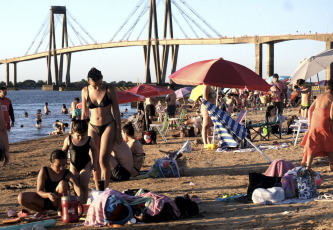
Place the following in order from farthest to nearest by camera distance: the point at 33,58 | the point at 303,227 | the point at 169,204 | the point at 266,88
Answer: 1. the point at 33,58
2. the point at 266,88
3. the point at 169,204
4. the point at 303,227

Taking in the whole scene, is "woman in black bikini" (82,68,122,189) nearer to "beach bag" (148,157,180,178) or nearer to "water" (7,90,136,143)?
"beach bag" (148,157,180,178)

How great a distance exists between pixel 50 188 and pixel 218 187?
76.2 inches

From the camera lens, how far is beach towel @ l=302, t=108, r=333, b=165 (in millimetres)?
6109

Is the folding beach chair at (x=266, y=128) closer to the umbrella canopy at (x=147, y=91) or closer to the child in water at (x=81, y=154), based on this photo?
the umbrella canopy at (x=147, y=91)

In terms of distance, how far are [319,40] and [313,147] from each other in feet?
136

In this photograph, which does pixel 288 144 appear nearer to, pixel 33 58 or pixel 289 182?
pixel 289 182

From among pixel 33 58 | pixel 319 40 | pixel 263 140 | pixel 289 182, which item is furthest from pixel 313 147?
pixel 33 58

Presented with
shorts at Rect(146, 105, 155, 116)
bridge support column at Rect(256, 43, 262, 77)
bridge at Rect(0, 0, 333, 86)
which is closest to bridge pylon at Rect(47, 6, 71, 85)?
bridge at Rect(0, 0, 333, 86)

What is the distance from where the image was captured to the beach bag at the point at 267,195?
4.71 meters

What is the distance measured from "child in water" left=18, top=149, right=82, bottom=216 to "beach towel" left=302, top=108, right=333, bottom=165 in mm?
2956

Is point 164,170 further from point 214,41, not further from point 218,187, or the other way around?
point 214,41

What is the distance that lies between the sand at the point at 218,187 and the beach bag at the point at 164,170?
0.47 ft

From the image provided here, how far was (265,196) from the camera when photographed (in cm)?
472

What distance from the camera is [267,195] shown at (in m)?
4.73
